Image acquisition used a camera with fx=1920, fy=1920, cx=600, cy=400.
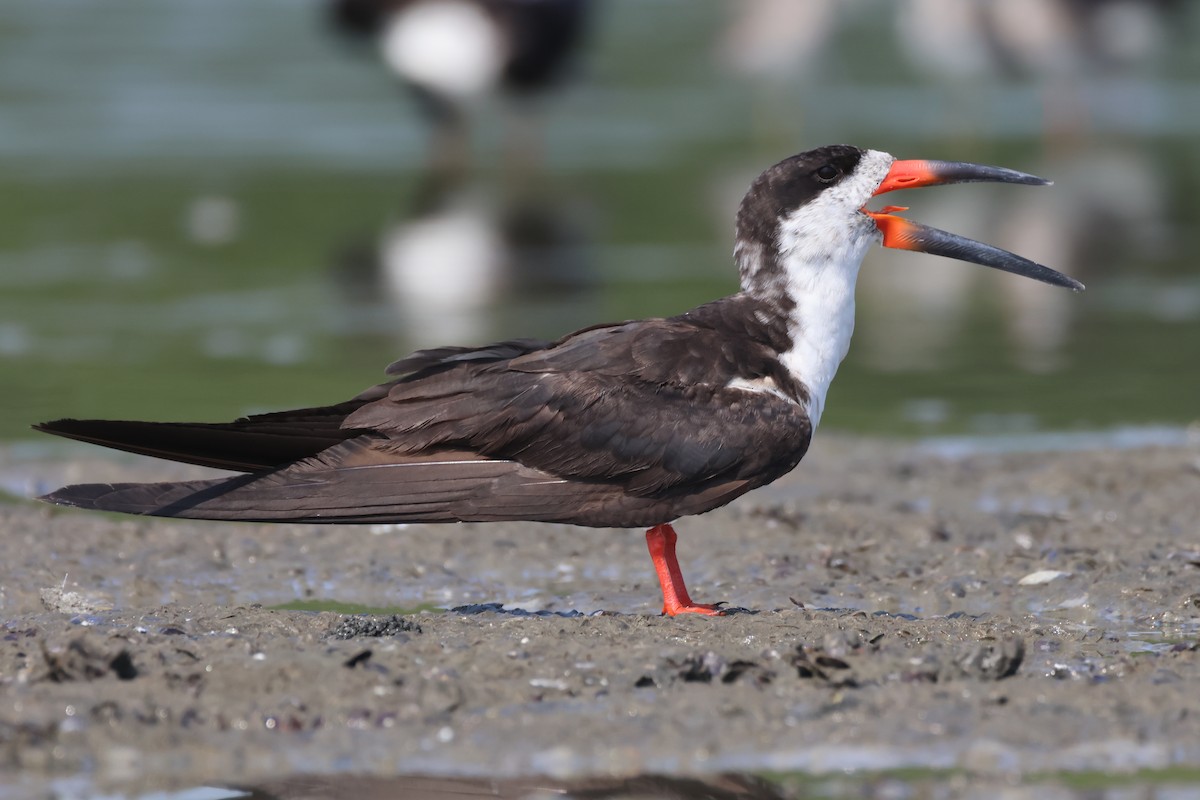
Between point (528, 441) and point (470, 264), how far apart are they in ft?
26.6

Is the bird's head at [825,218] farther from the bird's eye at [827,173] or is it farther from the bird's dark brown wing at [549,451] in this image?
the bird's dark brown wing at [549,451]

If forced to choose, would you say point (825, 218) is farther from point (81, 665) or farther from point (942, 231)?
point (81, 665)

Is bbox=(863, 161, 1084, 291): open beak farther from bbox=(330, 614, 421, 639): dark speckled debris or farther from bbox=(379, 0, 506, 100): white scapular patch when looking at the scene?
bbox=(379, 0, 506, 100): white scapular patch

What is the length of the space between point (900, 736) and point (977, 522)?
2.86 m

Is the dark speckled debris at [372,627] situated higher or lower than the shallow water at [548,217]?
lower

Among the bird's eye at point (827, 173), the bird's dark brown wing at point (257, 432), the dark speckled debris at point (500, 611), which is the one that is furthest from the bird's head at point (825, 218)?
the dark speckled debris at point (500, 611)

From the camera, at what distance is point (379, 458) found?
5949mm

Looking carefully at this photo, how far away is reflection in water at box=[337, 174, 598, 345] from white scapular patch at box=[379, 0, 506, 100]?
1.49m

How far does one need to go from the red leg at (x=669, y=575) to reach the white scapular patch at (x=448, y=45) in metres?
12.6

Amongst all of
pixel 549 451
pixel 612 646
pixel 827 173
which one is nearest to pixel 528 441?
pixel 549 451

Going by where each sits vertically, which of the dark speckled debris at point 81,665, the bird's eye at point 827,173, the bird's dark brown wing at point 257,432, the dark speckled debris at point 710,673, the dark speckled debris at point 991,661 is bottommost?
the dark speckled debris at point 991,661

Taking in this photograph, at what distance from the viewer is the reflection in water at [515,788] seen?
168 inches

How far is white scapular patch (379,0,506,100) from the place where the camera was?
59.3ft

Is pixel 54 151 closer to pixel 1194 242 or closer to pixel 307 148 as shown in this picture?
pixel 307 148
